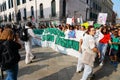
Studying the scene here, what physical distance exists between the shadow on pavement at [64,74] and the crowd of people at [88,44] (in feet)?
1.10

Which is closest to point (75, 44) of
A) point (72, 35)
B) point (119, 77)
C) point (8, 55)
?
point (72, 35)

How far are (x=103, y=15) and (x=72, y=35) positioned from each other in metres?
2.87

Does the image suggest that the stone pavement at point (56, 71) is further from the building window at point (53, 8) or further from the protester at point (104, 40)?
the building window at point (53, 8)

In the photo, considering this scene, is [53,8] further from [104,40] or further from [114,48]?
[104,40]

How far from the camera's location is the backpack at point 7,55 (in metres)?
4.31

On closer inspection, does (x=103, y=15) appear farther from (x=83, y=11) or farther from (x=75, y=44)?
(x=83, y=11)

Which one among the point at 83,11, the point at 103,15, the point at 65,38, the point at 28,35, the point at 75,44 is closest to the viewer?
the point at 28,35

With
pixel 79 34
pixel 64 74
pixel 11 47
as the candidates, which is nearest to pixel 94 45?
pixel 64 74

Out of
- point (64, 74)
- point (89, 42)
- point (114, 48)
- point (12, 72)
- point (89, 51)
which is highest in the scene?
point (89, 42)

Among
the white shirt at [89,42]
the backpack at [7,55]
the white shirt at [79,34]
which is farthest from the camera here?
the white shirt at [79,34]

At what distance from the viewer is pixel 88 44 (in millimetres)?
5367

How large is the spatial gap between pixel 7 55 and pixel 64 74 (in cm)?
284

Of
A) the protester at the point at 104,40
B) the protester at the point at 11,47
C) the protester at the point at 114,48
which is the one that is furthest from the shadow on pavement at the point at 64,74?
the protester at the point at 114,48

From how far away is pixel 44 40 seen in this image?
1265 cm
